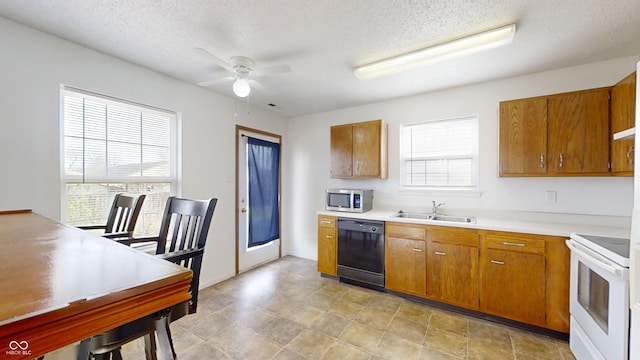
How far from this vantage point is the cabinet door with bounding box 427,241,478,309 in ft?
8.02

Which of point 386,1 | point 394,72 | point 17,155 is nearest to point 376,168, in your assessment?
point 394,72

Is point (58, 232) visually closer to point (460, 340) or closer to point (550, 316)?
point (460, 340)

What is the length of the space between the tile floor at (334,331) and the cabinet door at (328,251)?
363mm

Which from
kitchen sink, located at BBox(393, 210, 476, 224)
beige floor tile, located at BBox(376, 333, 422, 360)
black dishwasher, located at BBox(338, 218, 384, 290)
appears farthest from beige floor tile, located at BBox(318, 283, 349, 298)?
kitchen sink, located at BBox(393, 210, 476, 224)

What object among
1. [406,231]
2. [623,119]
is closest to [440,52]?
[623,119]

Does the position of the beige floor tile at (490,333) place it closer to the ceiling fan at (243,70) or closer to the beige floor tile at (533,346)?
the beige floor tile at (533,346)

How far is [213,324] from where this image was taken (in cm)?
231

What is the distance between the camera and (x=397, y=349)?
200 cm

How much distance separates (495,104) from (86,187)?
4.28 metres

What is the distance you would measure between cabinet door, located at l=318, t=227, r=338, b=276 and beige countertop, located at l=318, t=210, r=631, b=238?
701 mm

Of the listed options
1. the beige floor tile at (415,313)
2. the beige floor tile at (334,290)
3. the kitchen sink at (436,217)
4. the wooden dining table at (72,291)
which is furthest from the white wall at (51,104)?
the kitchen sink at (436,217)

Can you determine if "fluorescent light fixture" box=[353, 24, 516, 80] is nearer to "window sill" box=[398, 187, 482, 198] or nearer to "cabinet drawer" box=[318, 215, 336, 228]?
"window sill" box=[398, 187, 482, 198]

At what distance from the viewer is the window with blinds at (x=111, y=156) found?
2158 mm

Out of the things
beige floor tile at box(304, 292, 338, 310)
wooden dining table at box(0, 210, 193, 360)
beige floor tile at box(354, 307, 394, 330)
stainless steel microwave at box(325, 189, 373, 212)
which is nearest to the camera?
wooden dining table at box(0, 210, 193, 360)
